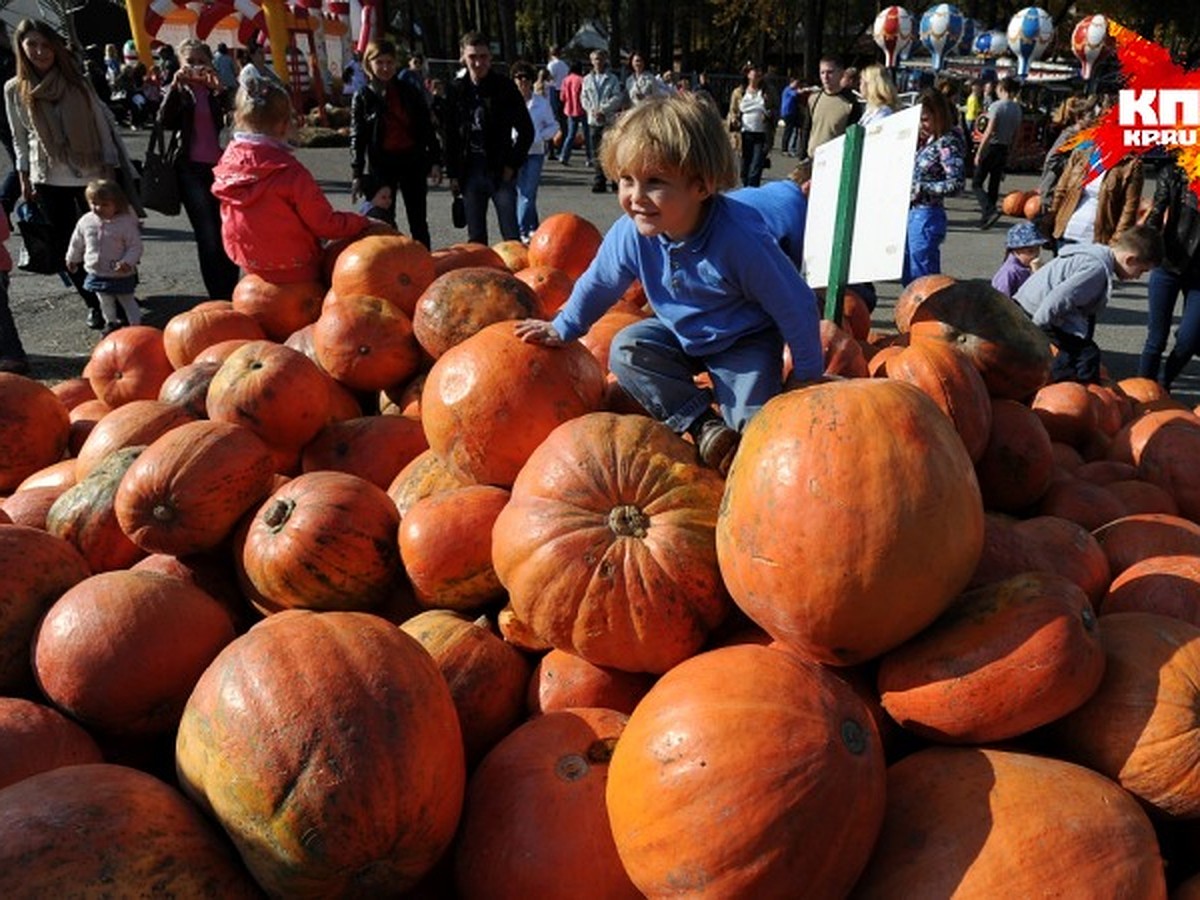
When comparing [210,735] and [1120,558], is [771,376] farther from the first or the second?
[210,735]

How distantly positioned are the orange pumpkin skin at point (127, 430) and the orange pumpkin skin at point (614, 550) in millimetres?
1660

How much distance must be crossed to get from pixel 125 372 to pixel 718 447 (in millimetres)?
3116

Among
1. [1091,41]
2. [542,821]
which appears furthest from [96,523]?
[1091,41]

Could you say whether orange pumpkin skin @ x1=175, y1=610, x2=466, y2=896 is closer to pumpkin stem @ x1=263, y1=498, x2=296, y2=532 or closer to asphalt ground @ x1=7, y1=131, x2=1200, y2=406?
pumpkin stem @ x1=263, y1=498, x2=296, y2=532

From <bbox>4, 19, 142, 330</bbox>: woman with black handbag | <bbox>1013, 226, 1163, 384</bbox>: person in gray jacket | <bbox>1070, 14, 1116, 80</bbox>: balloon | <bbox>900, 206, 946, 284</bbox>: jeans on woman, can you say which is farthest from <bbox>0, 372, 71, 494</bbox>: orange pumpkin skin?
<bbox>1070, 14, 1116, 80</bbox>: balloon

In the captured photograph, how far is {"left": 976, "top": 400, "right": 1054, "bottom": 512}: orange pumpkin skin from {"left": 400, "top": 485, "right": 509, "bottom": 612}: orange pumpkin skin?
1.67 metres

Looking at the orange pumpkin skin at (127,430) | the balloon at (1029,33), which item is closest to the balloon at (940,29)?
the balloon at (1029,33)

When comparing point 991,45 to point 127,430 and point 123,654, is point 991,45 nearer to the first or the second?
point 127,430

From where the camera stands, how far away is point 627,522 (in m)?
2.21

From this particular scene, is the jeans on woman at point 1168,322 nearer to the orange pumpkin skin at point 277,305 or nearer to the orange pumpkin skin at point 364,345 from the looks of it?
the orange pumpkin skin at point 364,345

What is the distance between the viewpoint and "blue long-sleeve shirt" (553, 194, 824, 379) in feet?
9.14

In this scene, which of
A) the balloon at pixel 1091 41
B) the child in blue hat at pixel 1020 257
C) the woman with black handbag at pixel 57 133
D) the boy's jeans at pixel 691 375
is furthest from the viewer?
the balloon at pixel 1091 41

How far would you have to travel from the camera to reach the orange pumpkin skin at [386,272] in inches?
159

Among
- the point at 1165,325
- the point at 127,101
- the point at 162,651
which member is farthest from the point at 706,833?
the point at 127,101
